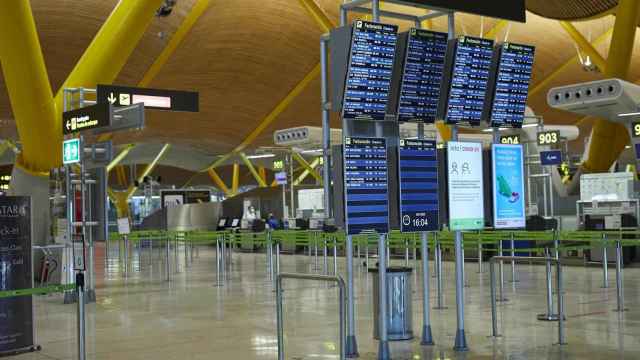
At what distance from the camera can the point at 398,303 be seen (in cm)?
892

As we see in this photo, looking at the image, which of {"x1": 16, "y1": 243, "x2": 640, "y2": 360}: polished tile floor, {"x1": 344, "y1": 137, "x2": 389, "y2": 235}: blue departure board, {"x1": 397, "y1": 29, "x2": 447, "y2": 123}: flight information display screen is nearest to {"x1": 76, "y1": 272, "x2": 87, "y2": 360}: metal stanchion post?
{"x1": 16, "y1": 243, "x2": 640, "y2": 360}: polished tile floor

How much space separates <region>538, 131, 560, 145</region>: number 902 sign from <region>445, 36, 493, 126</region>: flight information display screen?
19.5 meters

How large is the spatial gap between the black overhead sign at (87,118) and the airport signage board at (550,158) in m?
16.9

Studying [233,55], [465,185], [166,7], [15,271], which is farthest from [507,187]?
[233,55]

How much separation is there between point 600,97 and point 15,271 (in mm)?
16567

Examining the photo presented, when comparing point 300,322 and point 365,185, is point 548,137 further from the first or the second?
point 365,185

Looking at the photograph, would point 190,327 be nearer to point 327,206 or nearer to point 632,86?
point 327,206

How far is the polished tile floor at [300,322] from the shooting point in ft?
27.8

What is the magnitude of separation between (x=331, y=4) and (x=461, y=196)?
89.1 ft

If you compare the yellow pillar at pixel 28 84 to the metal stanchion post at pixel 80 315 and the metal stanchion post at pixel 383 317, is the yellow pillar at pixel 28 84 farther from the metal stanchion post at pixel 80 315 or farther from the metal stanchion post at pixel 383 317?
the metal stanchion post at pixel 383 317

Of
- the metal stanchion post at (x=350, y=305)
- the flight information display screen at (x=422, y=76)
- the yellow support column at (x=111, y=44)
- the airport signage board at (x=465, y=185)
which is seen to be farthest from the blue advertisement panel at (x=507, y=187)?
the yellow support column at (x=111, y=44)

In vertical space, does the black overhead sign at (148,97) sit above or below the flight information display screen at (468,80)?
above

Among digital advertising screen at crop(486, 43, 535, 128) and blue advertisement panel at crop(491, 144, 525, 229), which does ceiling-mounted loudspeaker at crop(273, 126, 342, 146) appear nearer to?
digital advertising screen at crop(486, 43, 535, 128)

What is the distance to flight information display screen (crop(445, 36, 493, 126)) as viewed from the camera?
841 cm
